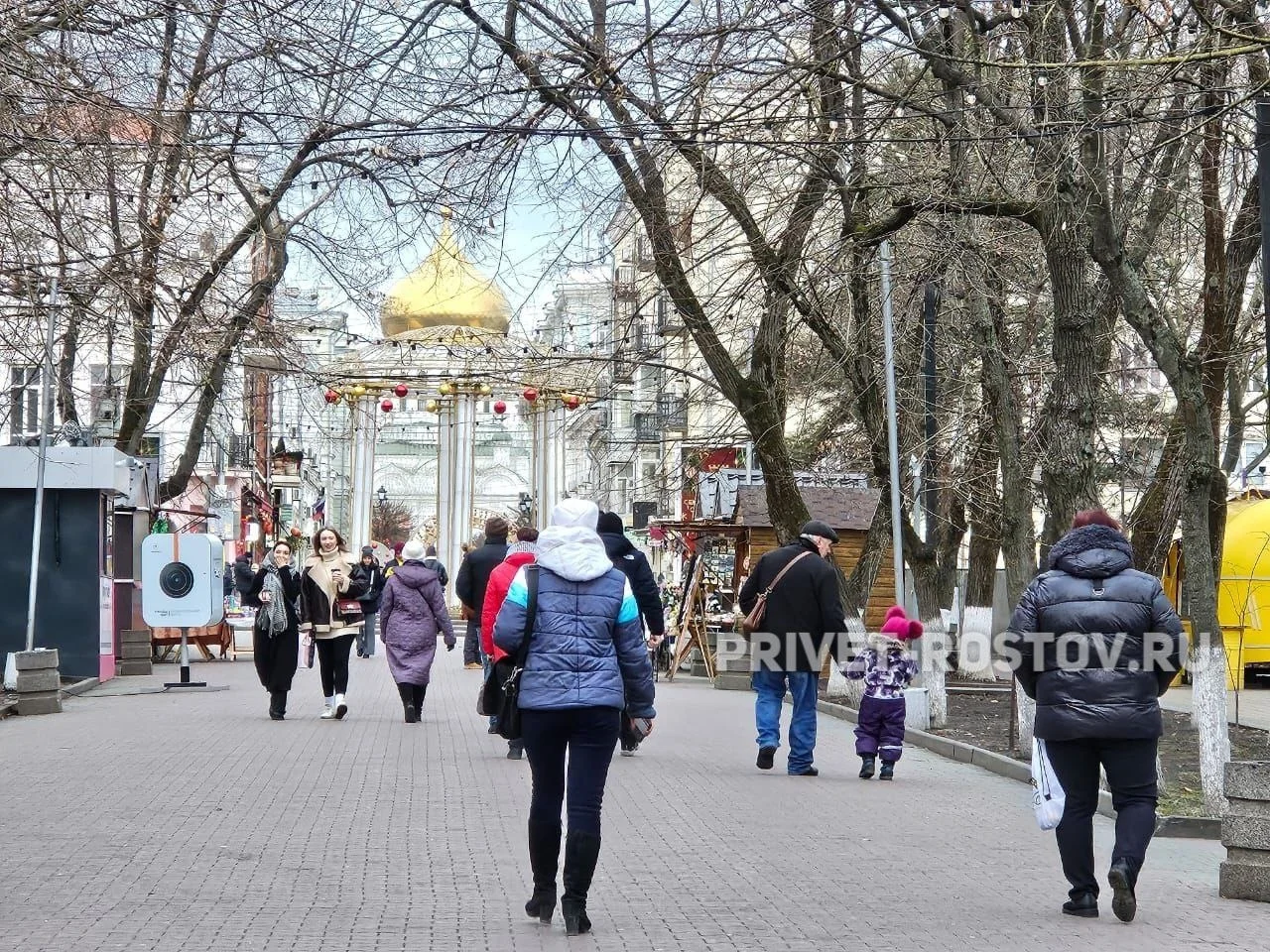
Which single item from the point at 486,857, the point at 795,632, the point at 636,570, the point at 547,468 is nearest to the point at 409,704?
the point at 636,570

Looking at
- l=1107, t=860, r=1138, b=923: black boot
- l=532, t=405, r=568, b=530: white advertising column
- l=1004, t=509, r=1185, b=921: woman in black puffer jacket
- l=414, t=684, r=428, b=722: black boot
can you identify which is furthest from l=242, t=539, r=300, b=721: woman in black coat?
l=532, t=405, r=568, b=530: white advertising column

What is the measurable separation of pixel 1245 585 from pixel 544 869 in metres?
23.2

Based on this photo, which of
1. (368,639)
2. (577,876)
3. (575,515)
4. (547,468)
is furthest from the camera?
(547,468)

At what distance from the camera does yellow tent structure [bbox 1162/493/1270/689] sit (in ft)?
91.3

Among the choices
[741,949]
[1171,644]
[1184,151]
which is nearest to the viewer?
[741,949]

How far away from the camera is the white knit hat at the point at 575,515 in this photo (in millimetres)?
7930

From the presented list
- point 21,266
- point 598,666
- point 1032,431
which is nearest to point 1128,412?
point 1032,431

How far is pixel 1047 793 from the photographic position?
8.58m

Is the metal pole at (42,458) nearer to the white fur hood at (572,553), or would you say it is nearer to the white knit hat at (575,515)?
the white knit hat at (575,515)

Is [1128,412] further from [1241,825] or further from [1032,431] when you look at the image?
[1241,825]

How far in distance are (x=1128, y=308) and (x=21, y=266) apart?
9.02 m

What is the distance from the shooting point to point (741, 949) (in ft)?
24.0

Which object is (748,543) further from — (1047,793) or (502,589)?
(1047,793)

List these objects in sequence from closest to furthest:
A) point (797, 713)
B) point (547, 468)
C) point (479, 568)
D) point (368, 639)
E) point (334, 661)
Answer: point (797, 713)
point (479, 568)
point (334, 661)
point (368, 639)
point (547, 468)
